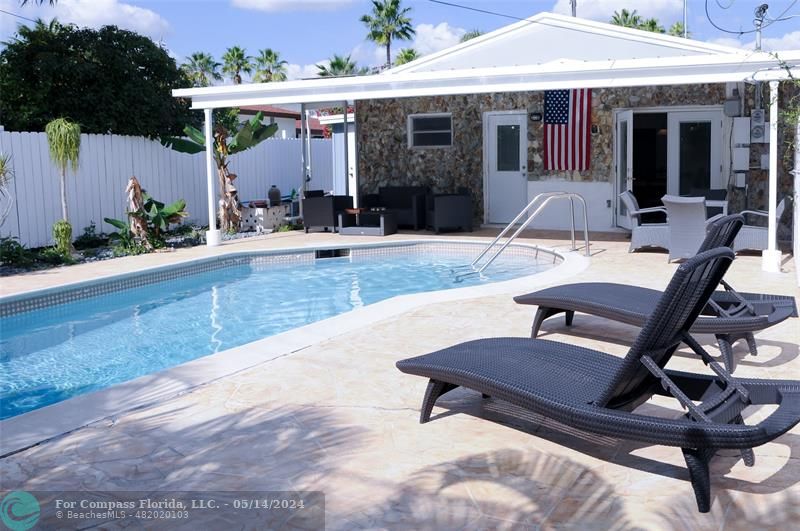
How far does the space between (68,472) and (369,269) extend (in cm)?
924

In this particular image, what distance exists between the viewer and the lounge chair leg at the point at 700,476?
349 centimetres

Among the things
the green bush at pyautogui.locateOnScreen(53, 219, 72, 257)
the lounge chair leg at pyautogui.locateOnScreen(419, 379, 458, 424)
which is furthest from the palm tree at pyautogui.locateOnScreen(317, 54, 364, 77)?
the lounge chair leg at pyautogui.locateOnScreen(419, 379, 458, 424)

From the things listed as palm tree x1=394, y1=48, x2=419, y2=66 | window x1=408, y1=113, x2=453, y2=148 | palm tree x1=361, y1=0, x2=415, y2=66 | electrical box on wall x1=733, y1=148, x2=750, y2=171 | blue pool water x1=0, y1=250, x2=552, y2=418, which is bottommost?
blue pool water x1=0, y1=250, x2=552, y2=418

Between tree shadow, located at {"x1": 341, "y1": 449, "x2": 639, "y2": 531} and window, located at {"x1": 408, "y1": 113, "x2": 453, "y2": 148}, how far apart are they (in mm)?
14121

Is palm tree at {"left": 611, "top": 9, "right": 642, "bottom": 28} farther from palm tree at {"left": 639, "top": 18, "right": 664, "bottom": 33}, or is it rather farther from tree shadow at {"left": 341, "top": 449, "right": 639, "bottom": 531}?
tree shadow at {"left": 341, "top": 449, "right": 639, "bottom": 531}

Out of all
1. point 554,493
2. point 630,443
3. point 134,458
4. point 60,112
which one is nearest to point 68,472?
point 134,458

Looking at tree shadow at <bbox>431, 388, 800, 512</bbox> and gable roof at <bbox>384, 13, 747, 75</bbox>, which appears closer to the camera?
tree shadow at <bbox>431, 388, 800, 512</bbox>

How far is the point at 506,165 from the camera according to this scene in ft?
56.4

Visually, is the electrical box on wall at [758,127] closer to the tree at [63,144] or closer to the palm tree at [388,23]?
the tree at [63,144]

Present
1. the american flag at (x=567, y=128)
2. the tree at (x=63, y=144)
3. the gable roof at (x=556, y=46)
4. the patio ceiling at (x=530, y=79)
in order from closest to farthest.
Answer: the patio ceiling at (x=530, y=79)
the tree at (x=63, y=144)
the gable roof at (x=556, y=46)
the american flag at (x=567, y=128)

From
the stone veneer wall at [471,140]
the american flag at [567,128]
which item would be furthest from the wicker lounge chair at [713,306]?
the american flag at [567,128]

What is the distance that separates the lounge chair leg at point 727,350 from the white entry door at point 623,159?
10344 mm

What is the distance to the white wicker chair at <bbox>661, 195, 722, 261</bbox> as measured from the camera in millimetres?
10570

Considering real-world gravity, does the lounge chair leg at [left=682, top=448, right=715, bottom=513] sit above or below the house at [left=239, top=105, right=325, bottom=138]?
below
